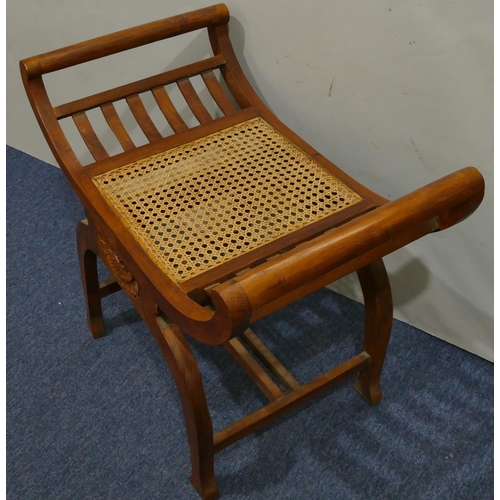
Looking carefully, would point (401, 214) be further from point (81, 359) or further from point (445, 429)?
point (81, 359)

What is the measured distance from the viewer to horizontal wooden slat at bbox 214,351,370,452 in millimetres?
929

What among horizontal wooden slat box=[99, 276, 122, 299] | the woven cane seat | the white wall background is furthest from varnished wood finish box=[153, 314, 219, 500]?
the white wall background

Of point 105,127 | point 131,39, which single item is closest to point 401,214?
point 131,39

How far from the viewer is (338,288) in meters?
1.30

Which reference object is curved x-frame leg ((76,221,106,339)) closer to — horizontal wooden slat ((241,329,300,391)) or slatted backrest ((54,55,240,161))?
slatted backrest ((54,55,240,161))

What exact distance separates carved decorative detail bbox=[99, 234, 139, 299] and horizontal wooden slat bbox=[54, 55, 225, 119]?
210mm

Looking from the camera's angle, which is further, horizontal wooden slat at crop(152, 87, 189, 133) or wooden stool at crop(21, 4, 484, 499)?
horizontal wooden slat at crop(152, 87, 189, 133)

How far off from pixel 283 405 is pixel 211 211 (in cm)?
34

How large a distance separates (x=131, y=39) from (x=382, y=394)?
0.76 metres

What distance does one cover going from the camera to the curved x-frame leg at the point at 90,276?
39.3 inches

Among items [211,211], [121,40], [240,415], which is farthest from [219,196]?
[240,415]

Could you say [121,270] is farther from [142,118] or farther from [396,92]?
[396,92]

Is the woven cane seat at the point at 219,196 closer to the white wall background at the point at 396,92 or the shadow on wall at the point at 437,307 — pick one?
the white wall background at the point at 396,92

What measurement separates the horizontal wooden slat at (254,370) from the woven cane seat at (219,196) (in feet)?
1.03
